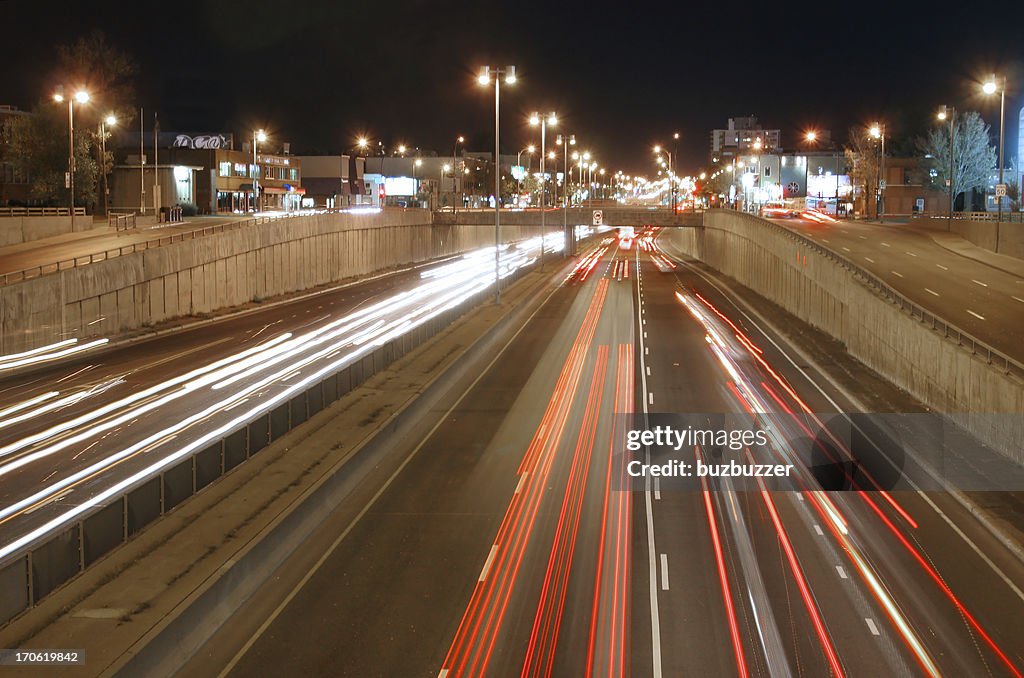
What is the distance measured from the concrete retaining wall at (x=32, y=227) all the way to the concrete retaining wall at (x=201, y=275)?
10.8 m

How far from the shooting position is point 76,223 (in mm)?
61125

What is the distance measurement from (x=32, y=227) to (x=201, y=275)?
38.9ft

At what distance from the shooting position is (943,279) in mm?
44500

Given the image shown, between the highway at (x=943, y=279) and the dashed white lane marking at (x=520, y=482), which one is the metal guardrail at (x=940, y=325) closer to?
the highway at (x=943, y=279)

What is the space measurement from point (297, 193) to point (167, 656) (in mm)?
118222

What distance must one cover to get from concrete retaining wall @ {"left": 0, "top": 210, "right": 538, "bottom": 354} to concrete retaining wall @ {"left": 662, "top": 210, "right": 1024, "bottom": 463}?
29.2 m

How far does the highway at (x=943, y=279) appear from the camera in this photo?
108 feet

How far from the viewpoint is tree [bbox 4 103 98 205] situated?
2899 inches

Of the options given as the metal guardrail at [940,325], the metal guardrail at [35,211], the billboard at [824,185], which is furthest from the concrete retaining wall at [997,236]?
the billboard at [824,185]

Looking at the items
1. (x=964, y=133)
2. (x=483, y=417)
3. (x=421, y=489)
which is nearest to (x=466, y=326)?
(x=483, y=417)

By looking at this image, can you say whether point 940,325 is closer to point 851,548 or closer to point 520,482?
point 851,548

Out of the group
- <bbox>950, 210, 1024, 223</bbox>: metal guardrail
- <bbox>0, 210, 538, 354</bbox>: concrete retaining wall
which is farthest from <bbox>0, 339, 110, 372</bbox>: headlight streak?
<bbox>950, 210, 1024, 223</bbox>: metal guardrail

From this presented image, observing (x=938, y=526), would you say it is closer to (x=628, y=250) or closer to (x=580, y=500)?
A: (x=580, y=500)

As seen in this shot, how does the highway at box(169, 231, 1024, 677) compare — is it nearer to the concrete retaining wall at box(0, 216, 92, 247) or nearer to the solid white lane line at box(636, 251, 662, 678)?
the solid white lane line at box(636, 251, 662, 678)
